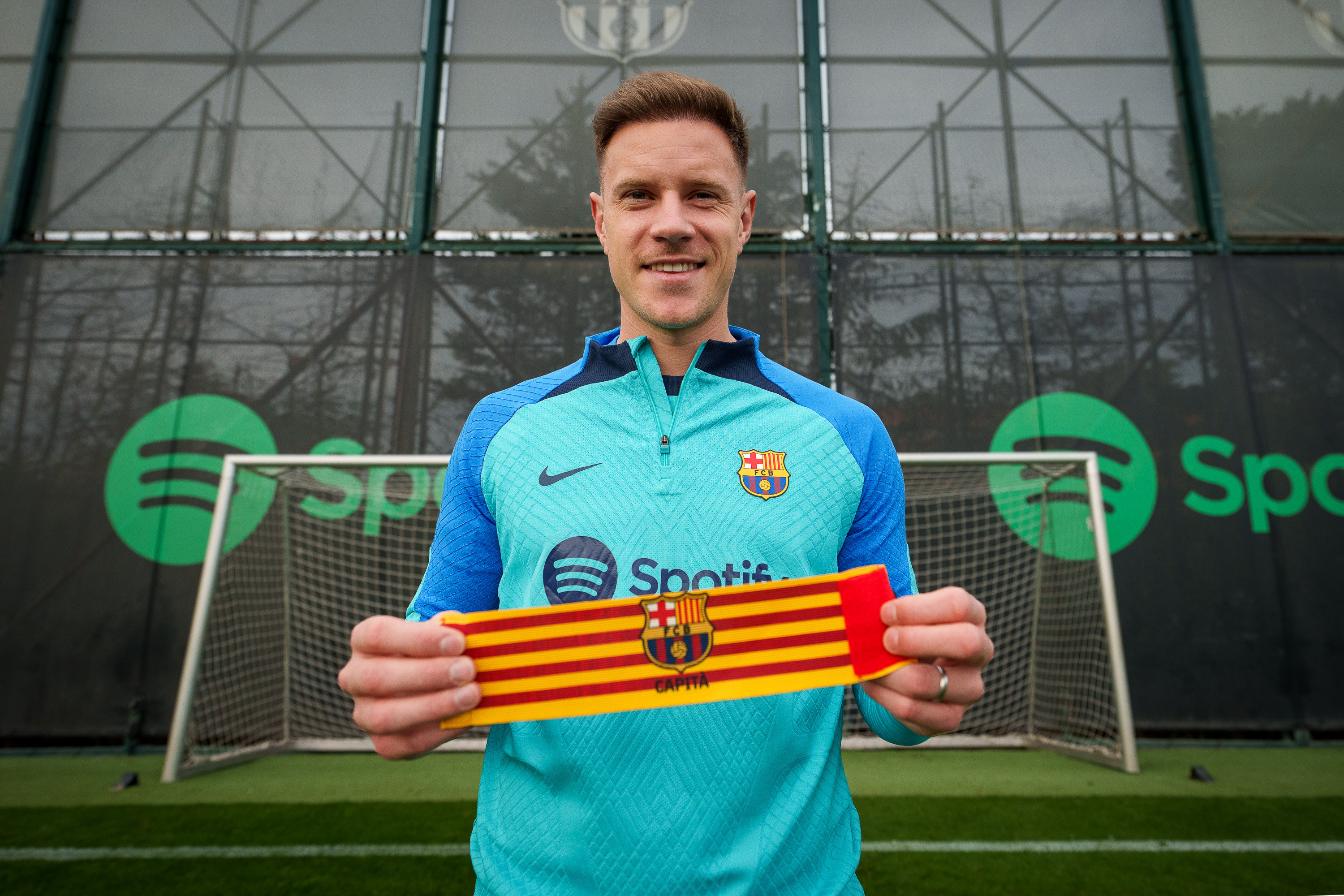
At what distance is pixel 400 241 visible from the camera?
187 inches

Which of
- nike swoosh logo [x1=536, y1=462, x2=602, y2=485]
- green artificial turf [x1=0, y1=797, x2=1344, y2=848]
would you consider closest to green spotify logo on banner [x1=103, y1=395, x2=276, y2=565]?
green artificial turf [x1=0, y1=797, x2=1344, y2=848]

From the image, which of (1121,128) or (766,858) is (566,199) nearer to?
(1121,128)

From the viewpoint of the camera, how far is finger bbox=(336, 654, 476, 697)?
65cm

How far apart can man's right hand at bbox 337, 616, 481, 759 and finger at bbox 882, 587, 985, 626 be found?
0.47m

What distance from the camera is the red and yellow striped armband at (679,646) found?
2.38 ft

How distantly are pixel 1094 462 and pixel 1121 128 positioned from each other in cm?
305

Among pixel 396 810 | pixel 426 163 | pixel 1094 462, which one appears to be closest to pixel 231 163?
pixel 426 163

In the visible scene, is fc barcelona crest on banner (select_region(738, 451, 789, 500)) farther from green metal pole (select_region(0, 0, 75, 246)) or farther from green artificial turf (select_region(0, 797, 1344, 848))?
green metal pole (select_region(0, 0, 75, 246))

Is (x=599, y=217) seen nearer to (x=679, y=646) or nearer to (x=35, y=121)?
(x=679, y=646)

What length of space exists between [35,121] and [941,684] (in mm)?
7220

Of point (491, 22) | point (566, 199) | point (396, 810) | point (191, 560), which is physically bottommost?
point (396, 810)

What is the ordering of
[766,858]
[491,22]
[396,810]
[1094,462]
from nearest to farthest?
[766,858], [396,810], [1094,462], [491,22]

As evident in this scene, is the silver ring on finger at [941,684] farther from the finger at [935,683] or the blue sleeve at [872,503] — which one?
the blue sleeve at [872,503]

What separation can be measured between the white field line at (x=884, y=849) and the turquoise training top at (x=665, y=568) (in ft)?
7.29
